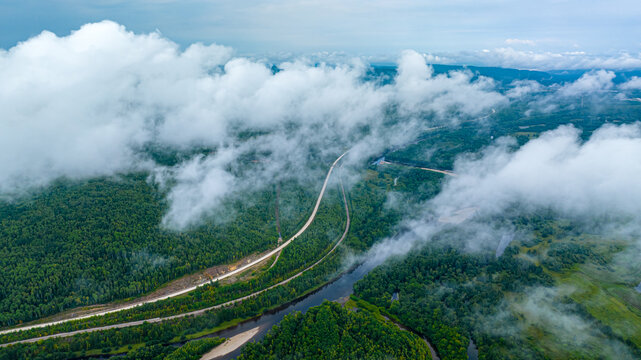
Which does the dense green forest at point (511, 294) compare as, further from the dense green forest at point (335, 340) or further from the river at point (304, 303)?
the dense green forest at point (335, 340)

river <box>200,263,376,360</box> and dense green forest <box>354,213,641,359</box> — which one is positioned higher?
dense green forest <box>354,213,641,359</box>

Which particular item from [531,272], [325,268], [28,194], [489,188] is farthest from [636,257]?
[28,194]

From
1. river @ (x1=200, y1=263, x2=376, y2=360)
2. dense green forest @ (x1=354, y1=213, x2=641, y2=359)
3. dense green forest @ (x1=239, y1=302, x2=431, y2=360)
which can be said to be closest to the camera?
dense green forest @ (x1=239, y1=302, x2=431, y2=360)

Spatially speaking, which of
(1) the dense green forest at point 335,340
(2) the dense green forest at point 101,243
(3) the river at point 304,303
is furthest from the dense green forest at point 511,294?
(2) the dense green forest at point 101,243

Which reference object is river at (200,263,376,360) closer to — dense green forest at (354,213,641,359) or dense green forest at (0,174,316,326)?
dense green forest at (354,213,641,359)

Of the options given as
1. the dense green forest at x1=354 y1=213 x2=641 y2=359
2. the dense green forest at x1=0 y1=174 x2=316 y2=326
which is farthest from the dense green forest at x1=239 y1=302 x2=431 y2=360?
the dense green forest at x1=0 y1=174 x2=316 y2=326

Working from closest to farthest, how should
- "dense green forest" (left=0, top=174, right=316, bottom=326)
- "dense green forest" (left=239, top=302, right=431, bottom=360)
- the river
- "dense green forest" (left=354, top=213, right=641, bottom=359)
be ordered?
"dense green forest" (left=239, top=302, right=431, bottom=360) → "dense green forest" (left=354, top=213, right=641, bottom=359) → the river → "dense green forest" (left=0, top=174, right=316, bottom=326)

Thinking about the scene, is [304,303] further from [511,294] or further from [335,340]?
[511,294]

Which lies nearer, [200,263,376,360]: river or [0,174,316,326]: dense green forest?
[200,263,376,360]: river

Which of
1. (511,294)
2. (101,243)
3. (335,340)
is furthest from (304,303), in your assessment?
(101,243)
